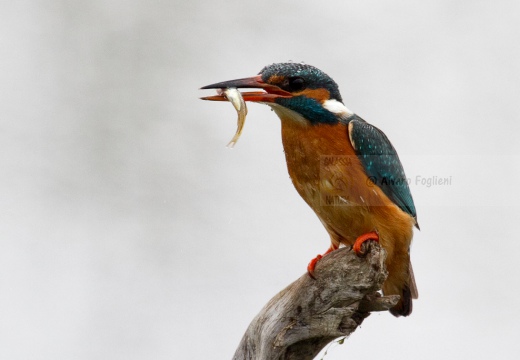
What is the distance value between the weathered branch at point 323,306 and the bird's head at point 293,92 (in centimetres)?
69

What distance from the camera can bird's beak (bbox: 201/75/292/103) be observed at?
3400 mm

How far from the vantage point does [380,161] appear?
3.59m

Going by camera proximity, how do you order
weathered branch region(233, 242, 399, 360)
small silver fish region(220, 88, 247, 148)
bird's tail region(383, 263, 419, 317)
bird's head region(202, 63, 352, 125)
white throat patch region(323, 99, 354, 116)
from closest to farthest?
weathered branch region(233, 242, 399, 360) < small silver fish region(220, 88, 247, 148) < bird's head region(202, 63, 352, 125) < white throat patch region(323, 99, 354, 116) < bird's tail region(383, 263, 419, 317)

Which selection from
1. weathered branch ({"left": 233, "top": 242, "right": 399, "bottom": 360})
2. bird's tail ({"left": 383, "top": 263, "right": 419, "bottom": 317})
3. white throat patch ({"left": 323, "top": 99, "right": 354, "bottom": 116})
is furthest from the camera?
bird's tail ({"left": 383, "top": 263, "right": 419, "bottom": 317})

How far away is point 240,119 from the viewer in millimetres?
3316

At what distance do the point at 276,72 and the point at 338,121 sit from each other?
0.39 m

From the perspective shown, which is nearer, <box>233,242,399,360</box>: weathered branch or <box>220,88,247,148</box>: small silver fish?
<box>233,242,399,360</box>: weathered branch

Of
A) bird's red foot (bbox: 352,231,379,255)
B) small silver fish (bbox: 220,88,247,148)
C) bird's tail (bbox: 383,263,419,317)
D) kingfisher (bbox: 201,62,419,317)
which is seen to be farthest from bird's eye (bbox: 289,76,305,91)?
bird's tail (bbox: 383,263,419,317)

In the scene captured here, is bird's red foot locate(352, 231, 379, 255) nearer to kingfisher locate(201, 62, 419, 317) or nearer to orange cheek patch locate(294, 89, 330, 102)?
kingfisher locate(201, 62, 419, 317)

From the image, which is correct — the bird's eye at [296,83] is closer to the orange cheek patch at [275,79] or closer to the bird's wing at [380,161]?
the orange cheek patch at [275,79]

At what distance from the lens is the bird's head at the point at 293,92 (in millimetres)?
3426

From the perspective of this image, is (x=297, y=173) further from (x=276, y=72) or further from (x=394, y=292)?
(x=394, y=292)

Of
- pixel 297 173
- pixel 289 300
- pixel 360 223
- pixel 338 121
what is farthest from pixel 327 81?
pixel 289 300

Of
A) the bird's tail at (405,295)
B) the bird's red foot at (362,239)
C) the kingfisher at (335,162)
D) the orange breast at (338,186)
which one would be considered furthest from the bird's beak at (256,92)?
the bird's tail at (405,295)
